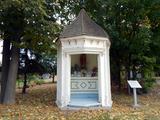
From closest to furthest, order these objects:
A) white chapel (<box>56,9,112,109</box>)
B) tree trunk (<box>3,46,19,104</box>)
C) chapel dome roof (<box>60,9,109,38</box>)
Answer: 1. white chapel (<box>56,9,112,109</box>)
2. chapel dome roof (<box>60,9,109,38</box>)
3. tree trunk (<box>3,46,19,104</box>)

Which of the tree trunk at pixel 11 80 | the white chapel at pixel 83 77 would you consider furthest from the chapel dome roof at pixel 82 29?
the tree trunk at pixel 11 80

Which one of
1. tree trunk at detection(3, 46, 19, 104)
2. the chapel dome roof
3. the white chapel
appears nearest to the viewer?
the white chapel

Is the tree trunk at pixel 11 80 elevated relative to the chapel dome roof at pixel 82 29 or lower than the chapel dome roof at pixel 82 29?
lower

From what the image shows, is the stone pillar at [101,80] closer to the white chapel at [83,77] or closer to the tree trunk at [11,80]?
the white chapel at [83,77]

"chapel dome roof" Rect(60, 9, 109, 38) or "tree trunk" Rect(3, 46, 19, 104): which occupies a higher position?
"chapel dome roof" Rect(60, 9, 109, 38)

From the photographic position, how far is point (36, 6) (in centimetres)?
1345

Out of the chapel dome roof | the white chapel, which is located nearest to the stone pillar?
the white chapel

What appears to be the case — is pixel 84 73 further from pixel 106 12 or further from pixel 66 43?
pixel 106 12

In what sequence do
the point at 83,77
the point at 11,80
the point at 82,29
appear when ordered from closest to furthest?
the point at 82,29 < the point at 83,77 < the point at 11,80

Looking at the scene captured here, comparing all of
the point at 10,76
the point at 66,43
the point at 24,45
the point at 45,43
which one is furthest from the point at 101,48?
the point at 10,76

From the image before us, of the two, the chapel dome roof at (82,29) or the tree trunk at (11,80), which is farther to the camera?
the tree trunk at (11,80)

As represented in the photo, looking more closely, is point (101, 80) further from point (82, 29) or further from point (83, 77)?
point (82, 29)

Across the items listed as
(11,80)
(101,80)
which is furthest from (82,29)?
(11,80)

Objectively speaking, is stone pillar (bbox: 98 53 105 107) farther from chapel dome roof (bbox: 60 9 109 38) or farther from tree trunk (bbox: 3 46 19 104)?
tree trunk (bbox: 3 46 19 104)
